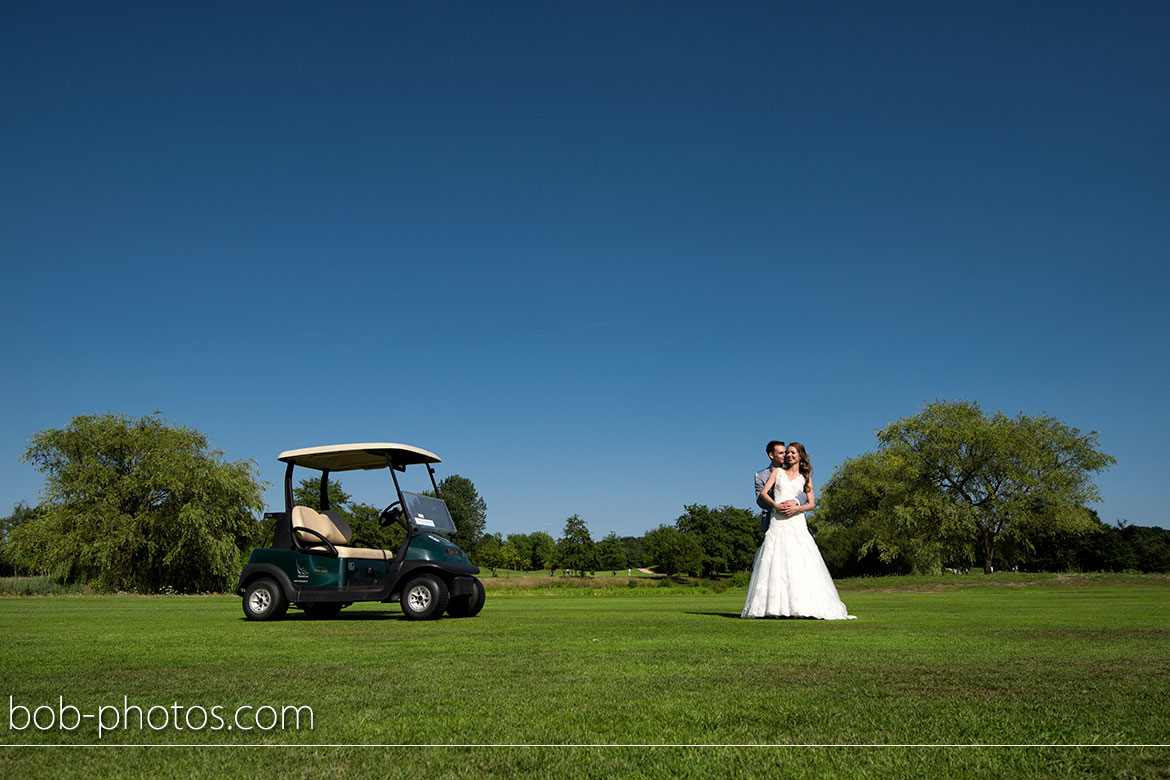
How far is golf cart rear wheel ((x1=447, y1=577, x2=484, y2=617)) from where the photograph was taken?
1215 centimetres

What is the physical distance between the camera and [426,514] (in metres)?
12.1

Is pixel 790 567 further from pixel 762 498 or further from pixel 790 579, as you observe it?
pixel 762 498

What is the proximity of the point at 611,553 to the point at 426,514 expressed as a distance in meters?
88.8

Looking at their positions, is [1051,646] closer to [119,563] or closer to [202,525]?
[202,525]

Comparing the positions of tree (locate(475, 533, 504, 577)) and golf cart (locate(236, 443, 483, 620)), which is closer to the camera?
golf cart (locate(236, 443, 483, 620))

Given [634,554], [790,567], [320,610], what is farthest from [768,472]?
[634,554]

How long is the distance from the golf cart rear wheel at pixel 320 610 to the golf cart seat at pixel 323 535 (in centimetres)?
114

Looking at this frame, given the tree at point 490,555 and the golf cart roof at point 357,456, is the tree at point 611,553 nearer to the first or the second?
the tree at point 490,555

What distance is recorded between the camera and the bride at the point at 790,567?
10688 millimetres

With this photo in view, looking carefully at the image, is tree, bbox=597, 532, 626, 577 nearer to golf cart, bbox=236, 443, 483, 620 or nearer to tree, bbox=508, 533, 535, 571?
tree, bbox=508, 533, 535, 571

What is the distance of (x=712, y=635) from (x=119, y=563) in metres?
38.8

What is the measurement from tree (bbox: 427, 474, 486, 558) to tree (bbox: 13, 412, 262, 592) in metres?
63.2

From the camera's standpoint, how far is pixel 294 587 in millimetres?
11609

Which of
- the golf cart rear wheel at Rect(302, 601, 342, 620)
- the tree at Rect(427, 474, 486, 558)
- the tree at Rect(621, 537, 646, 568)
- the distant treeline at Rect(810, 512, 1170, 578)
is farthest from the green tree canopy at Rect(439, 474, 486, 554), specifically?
the golf cart rear wheel at Rect(302, 601, 342, 620)
